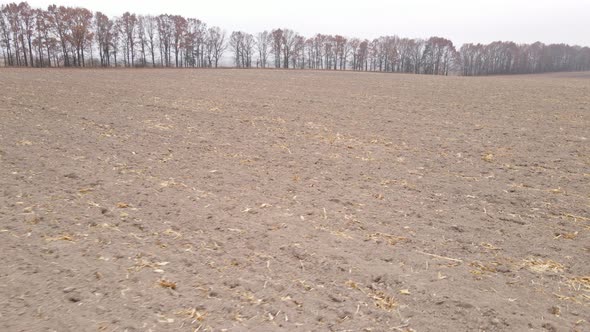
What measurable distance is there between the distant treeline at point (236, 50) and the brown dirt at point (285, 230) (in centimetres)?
6760

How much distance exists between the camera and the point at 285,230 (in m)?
5.68

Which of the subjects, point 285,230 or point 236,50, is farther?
point 236,50

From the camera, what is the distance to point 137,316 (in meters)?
3.61

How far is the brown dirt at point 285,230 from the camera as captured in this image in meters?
3.85

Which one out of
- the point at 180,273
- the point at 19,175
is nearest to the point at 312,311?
the point at 180,273

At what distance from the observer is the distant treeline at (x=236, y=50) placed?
68.9m

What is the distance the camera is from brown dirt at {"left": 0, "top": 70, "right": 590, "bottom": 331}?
3.85 metres

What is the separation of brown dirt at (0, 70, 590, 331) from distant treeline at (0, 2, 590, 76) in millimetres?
67597

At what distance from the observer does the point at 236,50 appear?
99375 mm

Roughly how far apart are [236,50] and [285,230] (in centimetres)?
9986

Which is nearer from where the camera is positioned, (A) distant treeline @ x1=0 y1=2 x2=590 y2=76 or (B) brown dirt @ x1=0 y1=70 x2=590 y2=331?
(B) brown dirt @ x1=0 y1=70 x2=590 y2=331

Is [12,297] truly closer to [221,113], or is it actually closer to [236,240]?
[236,240]

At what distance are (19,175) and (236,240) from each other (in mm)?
4690

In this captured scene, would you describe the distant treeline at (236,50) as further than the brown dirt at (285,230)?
Yes
